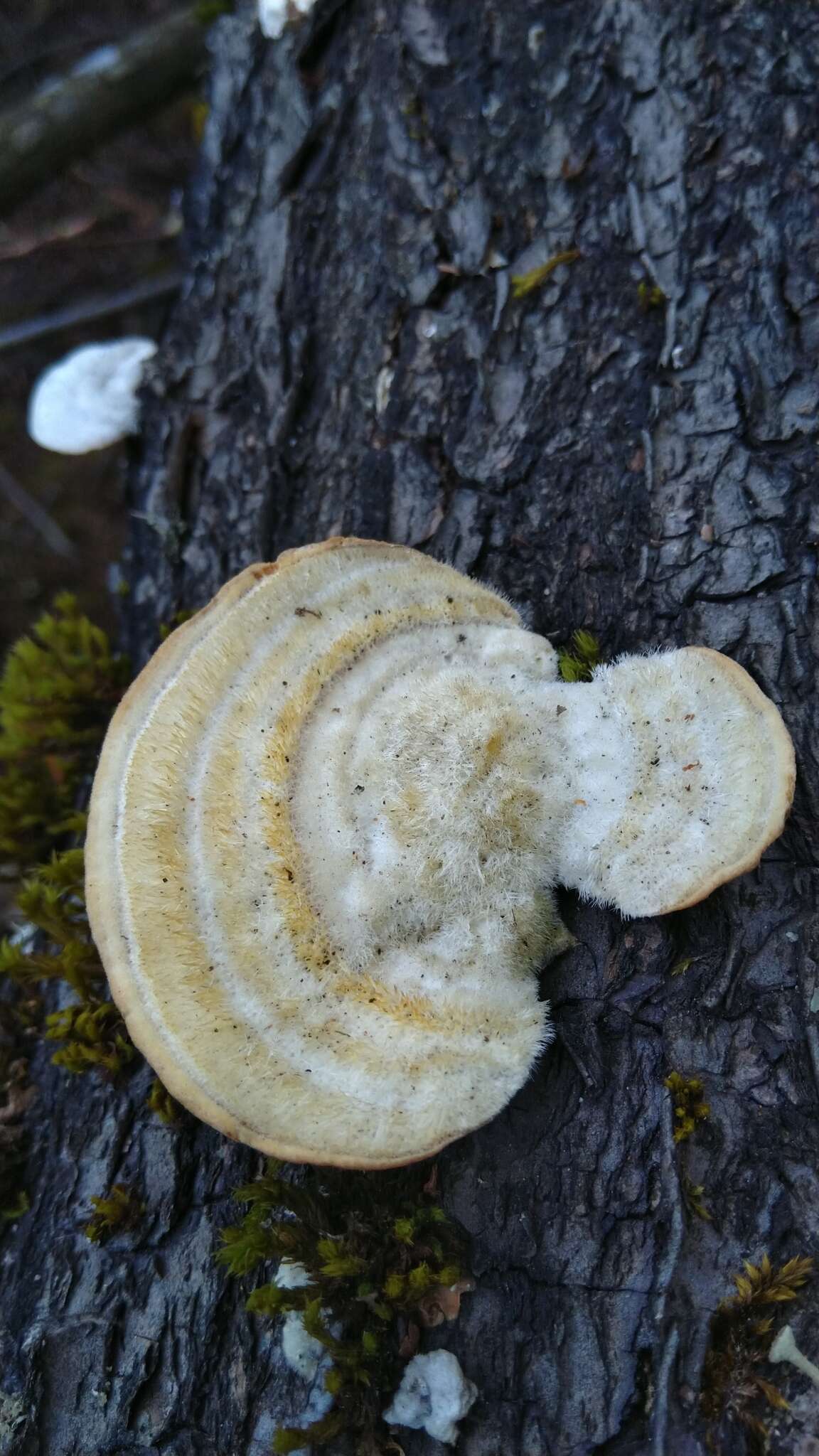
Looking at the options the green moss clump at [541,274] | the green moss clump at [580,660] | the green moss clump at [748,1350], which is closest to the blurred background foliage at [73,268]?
the green moss clump at [541,274]

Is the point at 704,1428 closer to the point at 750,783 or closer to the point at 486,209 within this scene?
the point at 750,783

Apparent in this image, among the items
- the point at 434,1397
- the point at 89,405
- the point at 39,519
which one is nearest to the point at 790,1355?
the point at 434,1397

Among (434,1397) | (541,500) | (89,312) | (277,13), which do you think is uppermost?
(277,13)

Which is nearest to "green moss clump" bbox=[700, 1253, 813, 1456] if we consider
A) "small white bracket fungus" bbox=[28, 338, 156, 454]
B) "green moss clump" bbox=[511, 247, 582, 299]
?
"green moss clump" bbox=[511, 247, 582, 299]

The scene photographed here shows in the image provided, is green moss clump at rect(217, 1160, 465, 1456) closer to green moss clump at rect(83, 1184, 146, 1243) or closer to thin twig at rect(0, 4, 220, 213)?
green moss clump at rect(83, 1184, 146, 1243)

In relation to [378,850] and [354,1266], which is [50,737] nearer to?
[378,850]

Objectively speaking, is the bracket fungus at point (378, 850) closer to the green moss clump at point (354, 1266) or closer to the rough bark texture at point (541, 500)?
the rough bark texture at point (541, 500)
